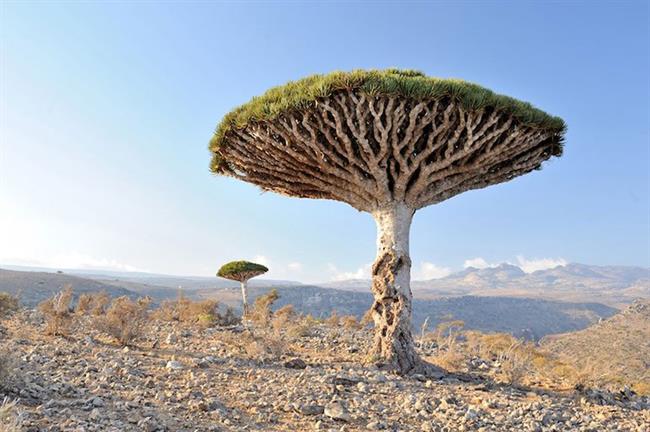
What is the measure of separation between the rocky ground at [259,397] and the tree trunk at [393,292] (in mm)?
537

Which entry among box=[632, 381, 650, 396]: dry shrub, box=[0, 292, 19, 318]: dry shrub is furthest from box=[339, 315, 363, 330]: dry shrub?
box=[0, 292, 19, 318]: dry shrub

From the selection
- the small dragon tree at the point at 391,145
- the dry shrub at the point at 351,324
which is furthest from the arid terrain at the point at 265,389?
the dry shrub at the point at 351,324

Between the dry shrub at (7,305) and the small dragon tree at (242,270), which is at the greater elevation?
the small dragon tree at (242,270)

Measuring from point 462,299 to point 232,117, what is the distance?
8618 centimetres

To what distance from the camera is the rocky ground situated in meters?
5.01

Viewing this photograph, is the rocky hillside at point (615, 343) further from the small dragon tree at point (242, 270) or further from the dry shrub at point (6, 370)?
the dry shrub at point (6, 370)

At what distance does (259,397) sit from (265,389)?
1.17 feet

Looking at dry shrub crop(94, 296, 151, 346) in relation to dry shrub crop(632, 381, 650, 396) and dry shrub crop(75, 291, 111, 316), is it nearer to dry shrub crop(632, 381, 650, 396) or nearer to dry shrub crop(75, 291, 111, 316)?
dry shrub crop(75, 291, 111, 316)

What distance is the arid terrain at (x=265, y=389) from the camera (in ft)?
16.7

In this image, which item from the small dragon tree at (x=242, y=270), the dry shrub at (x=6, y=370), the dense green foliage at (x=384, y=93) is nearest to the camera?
the dry shrub at (x=6, y=370)

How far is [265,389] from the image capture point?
6.49 metres

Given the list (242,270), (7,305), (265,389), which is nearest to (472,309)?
(242,270)

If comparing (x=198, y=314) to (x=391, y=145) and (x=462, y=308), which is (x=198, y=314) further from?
(x=462, y=308)

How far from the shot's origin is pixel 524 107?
27.4 ft
